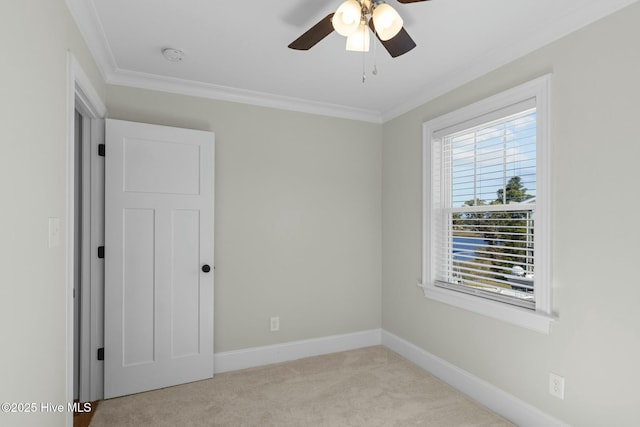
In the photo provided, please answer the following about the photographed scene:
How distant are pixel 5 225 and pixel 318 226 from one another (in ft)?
8.49

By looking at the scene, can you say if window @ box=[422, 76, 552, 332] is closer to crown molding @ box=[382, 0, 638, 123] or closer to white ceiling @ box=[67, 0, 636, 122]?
crown molding @ box=[382, 0, 638, 123]

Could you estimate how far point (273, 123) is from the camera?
331cm

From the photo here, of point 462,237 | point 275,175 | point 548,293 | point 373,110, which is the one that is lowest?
point 548,293

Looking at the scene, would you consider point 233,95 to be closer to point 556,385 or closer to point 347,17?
point 347,17

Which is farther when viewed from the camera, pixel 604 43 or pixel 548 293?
pixel 548 293

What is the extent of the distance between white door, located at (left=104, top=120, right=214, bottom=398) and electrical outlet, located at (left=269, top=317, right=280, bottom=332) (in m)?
0.57

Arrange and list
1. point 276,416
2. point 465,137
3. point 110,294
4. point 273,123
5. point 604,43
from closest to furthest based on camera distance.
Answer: point 604,43, point 276,416, point 110,294, point 465,137, point 273,123

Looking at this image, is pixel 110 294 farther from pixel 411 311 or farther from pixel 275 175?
pixel 411 311

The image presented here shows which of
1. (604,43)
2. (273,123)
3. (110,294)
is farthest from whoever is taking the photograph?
(273,123)

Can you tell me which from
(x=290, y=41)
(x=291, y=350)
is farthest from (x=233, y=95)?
(x=291, y=350)

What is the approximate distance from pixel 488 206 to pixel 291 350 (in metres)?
2.17

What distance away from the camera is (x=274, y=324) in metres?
3.29

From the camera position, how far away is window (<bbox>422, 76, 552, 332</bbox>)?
218 cm

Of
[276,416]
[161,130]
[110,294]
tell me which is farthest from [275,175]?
[276,416]
